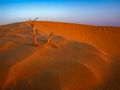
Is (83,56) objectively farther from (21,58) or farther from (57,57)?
(21,58)

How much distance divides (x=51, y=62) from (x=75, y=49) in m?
1.85

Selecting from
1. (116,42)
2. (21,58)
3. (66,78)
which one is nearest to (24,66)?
(21,58)

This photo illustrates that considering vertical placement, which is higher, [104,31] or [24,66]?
[24,66]

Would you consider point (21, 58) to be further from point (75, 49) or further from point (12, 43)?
point (75, 49)

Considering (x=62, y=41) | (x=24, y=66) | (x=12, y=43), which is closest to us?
(x=24, y=66)

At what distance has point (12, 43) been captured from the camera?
26.5 feet

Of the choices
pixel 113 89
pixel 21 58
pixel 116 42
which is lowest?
pixel 116 42

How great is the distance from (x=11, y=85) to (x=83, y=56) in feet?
9.53

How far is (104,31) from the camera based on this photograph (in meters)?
19.2

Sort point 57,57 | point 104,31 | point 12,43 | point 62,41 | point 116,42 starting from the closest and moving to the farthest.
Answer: point 57,57 < point 12,43 < point 62,41 < point 116,42 < point 104,31

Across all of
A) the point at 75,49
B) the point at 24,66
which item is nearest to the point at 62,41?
the point at 75,49

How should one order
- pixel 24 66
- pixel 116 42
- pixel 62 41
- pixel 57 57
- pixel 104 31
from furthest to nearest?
pixel 104 31 → pixel 116 42 → pixel 62 41 → pixel 57 57 → pixel 24 66

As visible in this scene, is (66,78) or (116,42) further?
(116,42)

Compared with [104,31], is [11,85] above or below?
above
